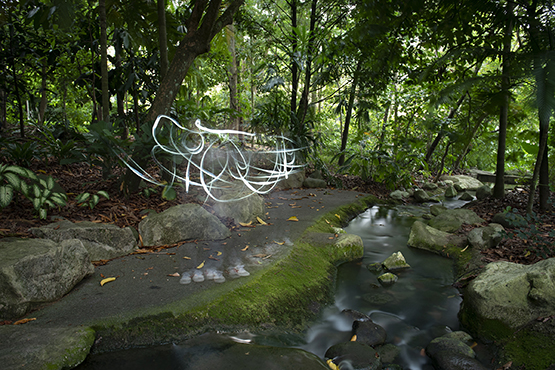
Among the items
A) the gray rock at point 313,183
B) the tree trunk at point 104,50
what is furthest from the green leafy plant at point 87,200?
the gray rock at point 313,183

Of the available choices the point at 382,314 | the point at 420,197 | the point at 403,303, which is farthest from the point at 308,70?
the point at 382,314

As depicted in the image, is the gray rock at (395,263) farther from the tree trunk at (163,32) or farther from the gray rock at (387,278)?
the tree trunk at (163,32)

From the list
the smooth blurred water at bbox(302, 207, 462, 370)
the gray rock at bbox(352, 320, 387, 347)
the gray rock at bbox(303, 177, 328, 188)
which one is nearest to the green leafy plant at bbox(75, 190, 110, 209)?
the smooth blurred water at bbox(302, 207, 462, 370)

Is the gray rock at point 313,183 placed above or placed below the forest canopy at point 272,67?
below

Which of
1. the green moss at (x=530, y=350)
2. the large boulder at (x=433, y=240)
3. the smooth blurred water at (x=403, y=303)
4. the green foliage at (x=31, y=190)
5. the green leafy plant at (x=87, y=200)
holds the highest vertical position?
the green foliage at (x=31, y=190)

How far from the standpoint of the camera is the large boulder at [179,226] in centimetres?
370

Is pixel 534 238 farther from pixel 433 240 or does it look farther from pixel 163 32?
pixel 163 32

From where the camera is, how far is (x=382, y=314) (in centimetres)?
346

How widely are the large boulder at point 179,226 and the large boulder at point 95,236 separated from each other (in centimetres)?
24

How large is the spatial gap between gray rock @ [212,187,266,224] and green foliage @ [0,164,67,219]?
1.92 meters

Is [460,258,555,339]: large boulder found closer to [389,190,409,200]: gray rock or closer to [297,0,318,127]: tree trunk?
[389,190,409,200]: gray rock

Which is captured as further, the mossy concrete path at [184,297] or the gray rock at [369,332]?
the gray rock at [369,332]

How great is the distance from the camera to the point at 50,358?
1916mm

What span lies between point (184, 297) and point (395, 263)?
3043 millimetres
